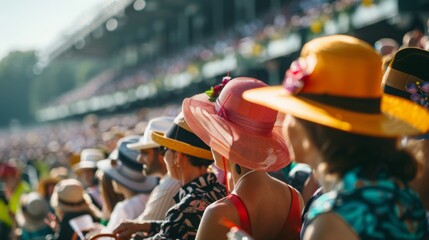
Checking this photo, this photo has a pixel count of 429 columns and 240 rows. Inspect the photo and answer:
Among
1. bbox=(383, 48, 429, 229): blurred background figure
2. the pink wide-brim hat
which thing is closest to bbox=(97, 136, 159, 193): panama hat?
the pink wide-brim hat

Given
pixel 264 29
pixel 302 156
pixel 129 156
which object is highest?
pixel 302 156

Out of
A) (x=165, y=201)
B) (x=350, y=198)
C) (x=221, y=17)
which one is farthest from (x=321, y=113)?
(x=221, y=17)

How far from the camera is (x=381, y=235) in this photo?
1974 millimetres

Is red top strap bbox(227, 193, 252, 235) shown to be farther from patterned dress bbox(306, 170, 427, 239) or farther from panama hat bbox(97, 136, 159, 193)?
panama hat bbox(97, 136, 159, 193)

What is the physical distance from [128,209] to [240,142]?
77.5 inches

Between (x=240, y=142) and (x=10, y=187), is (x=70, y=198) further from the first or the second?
(x=10, y=187)

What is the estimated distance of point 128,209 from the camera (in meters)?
4.71

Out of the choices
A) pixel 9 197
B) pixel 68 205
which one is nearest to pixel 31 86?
pixel 9 197

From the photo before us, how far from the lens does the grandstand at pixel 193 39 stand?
52.6 ft

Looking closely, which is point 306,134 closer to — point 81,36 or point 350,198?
point 350,198

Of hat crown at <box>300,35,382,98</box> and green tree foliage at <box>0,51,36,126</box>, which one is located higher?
hat crown at <box>300,35,382,98</box>

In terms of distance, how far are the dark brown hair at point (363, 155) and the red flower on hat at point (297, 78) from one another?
0.47 ft

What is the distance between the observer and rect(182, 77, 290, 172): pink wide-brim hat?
2.89m

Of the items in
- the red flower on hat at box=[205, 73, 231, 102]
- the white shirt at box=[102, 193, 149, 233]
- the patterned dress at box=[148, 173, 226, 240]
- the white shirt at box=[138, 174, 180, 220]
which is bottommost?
the white shirt at box=[102, 193, 149, 233]
